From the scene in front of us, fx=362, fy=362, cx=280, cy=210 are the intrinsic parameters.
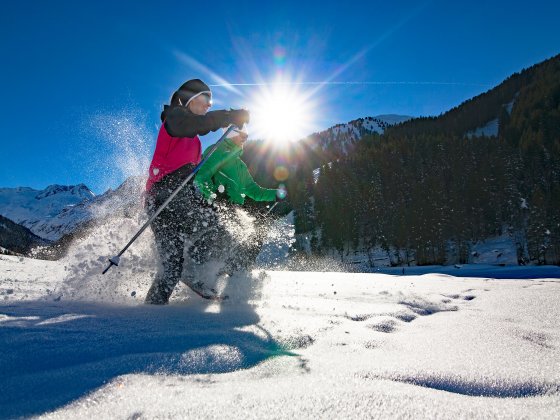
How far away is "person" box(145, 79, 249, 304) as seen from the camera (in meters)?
3.61

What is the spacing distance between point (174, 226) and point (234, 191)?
1833 mm

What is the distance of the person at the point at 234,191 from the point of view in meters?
4.72

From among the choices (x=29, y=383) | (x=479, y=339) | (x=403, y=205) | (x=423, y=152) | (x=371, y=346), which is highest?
(x=423, y=152)

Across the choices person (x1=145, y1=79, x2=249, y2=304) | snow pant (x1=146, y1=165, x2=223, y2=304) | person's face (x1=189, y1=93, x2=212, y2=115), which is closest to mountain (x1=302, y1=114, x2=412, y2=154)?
person's face (x1=189, y1=93, x2=212, y2=115)

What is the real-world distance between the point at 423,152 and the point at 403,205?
15788 mm

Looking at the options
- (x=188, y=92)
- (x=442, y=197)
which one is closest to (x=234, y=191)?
(x=188, y=92)

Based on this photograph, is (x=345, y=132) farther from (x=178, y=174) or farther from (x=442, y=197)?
(x=178, y=174)

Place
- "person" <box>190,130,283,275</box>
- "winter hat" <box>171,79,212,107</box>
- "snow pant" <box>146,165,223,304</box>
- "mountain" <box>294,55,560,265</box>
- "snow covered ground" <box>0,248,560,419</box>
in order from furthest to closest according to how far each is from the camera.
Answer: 1. "mountain" <box>294,55,560,265</box>
2. "person" <box>190,130,283,275</box>
3. "winter hat" <box>171,79,212,107</box>
4. "snow pant" <box>146,165,223,304</box>
5. "snow covered ground" <box>0,248,560,419</box>

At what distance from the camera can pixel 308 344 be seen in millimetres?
1996

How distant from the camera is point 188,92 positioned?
4.15 metres

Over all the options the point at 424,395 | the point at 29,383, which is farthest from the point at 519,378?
the point at 29,383

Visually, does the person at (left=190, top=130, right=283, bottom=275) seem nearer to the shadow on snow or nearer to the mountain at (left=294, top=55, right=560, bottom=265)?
the shadow on snow

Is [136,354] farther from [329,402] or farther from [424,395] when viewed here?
[424,395]

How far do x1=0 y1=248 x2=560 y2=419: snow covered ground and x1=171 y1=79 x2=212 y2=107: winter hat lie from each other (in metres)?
2.32
